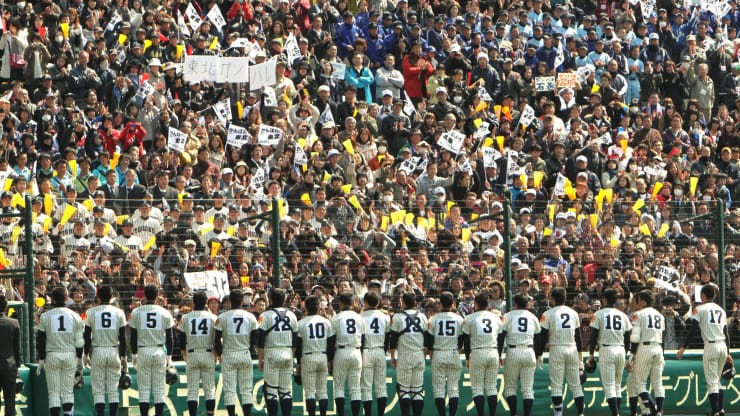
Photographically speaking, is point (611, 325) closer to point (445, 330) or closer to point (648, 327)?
point (648, 327)

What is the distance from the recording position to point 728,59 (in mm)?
31594

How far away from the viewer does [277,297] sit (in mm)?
19297

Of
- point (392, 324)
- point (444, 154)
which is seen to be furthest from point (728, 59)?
point (392, 324)

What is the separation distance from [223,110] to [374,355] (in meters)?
8.03

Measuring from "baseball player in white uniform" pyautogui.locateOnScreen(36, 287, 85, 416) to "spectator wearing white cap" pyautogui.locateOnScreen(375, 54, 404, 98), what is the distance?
10856mm

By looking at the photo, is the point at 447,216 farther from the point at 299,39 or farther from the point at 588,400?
the point at 299,39

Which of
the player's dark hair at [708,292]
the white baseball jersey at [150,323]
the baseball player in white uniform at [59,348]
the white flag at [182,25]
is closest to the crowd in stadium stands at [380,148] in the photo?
the white flag at [182,25]

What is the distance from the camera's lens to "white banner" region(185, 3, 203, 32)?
28.4 metres

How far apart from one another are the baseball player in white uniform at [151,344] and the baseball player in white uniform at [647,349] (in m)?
6.35

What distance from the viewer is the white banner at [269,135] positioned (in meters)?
25.4

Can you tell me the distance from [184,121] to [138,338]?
23.6 feet

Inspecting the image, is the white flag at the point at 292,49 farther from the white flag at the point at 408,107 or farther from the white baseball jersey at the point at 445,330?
the white baseball jersey at the point at 445,330

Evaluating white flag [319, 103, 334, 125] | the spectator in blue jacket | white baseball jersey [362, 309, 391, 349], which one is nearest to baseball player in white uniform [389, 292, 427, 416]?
white baseball jersey [362, 309, 391, 349]

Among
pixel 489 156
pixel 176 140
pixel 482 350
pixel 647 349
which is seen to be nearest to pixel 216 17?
pixel 176 140
